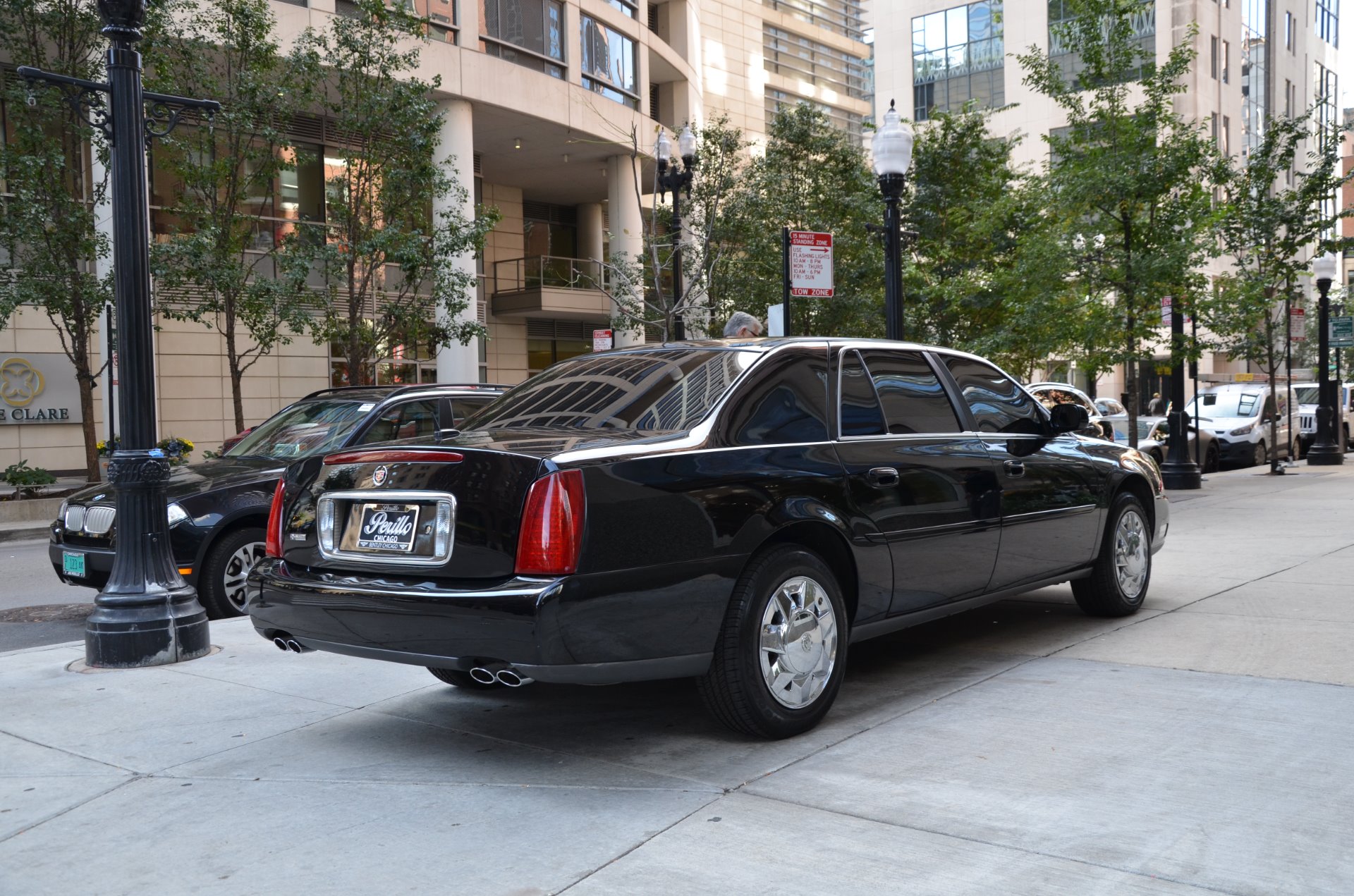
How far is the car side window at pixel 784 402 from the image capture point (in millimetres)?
4992

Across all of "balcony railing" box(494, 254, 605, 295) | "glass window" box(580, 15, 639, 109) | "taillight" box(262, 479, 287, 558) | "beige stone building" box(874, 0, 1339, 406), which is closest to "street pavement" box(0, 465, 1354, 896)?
"taillight" box(262, 479, 287, 558)

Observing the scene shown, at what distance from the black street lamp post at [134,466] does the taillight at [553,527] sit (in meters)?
3.29

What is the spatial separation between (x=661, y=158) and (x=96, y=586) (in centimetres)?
1158

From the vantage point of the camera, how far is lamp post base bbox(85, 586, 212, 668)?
6496mm

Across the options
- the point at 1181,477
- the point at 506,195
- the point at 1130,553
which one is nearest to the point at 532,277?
the point at 506,195

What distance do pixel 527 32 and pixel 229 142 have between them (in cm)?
973

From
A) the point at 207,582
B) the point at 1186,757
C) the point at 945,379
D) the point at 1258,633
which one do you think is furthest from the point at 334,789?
the point at 1258,633

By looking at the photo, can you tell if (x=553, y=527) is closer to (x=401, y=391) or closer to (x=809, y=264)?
(x=401, y=391)

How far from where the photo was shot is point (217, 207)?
64.0ft

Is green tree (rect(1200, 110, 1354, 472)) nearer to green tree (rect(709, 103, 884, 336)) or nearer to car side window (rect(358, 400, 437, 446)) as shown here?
green tree (rect(709, 103, 884, 336))

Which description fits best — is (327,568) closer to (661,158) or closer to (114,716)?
(114,716)

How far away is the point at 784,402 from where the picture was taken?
522 cm

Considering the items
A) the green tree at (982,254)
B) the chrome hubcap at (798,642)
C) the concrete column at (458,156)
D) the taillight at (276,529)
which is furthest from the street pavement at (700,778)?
the concrete column at (458,156)

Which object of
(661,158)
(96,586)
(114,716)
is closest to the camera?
(114,716)
